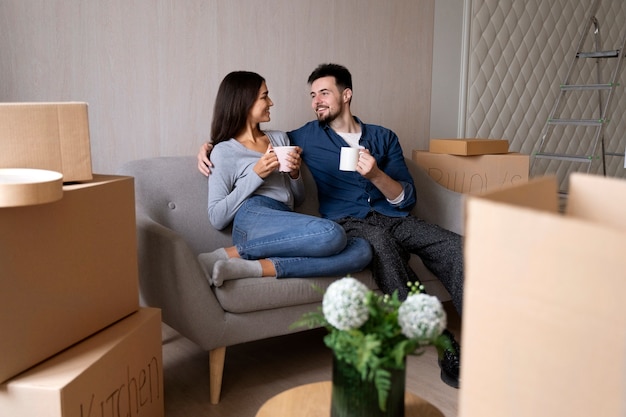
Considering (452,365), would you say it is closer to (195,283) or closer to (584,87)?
(195,283)

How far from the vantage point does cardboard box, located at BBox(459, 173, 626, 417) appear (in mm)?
561

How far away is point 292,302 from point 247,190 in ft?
1.67

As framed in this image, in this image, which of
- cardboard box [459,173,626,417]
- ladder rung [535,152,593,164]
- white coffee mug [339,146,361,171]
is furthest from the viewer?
ladder rung [535,152,593,164]

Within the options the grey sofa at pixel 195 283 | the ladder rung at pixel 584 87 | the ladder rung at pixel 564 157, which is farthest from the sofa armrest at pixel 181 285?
the ladder rung at pixel 584 87

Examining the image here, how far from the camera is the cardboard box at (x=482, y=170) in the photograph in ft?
9.98

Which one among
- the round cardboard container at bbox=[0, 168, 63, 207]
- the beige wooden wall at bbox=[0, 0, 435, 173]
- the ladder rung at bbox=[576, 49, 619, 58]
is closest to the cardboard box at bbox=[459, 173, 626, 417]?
the round cardboard container at bbox=[0, 168, 63, 207]

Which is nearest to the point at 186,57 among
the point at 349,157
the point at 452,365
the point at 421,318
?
the point at 349,157

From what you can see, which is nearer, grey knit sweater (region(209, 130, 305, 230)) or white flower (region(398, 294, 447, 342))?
white flower (region(398, 294, 447, 342))

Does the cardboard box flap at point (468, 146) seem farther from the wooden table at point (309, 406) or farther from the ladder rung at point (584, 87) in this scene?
the wooden table at point (309, 406)

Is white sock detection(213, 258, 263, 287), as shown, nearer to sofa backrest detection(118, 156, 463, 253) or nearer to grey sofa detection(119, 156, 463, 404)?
grey sofa detection(119, 156, 463, 404)

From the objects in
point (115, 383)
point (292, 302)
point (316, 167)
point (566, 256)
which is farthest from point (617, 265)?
point (316, 167)

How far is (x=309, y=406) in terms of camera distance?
4.40 feet

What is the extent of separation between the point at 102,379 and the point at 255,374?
0.82 metres

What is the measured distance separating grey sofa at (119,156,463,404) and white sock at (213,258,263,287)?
23 mm
